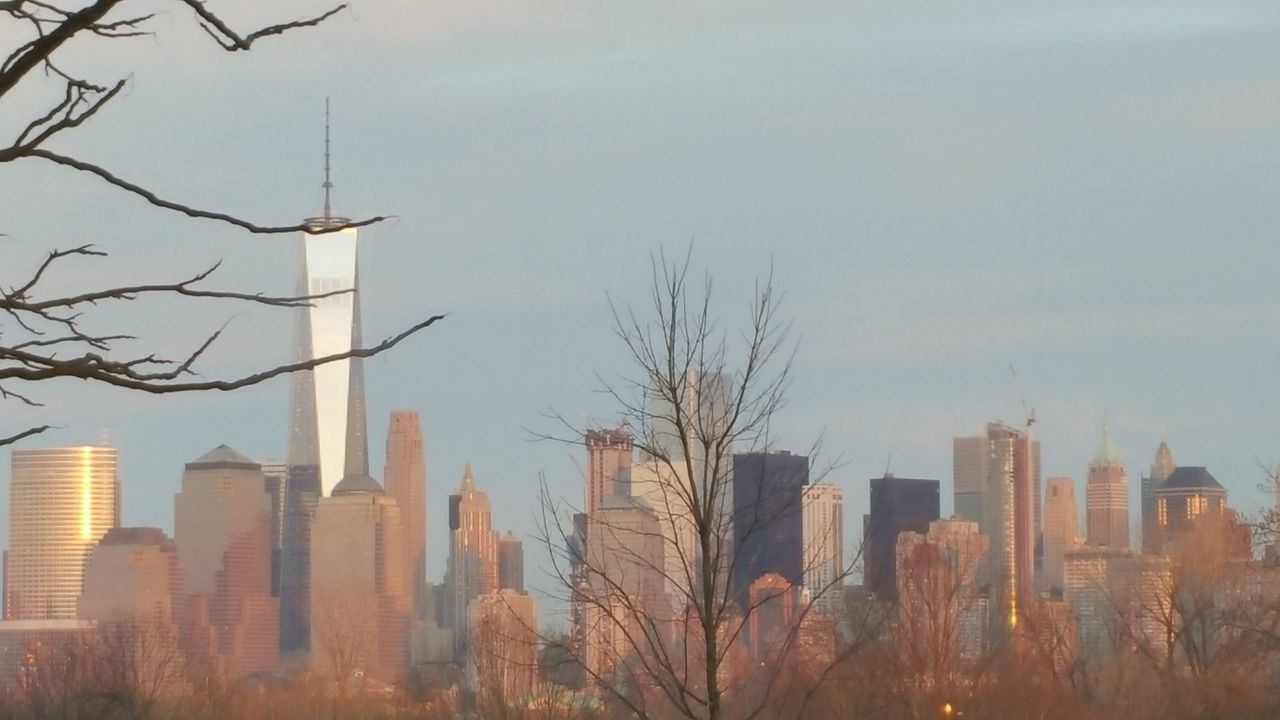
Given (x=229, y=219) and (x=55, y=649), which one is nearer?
(x=229, y=219)

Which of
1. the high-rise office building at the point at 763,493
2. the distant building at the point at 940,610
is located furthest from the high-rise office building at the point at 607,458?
the distant building at the point at 940,610

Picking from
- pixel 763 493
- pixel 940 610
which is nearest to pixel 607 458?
pixel 763 493

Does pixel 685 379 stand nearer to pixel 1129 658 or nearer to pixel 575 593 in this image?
pixel 575 593

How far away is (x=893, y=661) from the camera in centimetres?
5566

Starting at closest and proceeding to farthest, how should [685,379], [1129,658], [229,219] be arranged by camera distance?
1. [229,219]
2. [685,379]
3. [1129,658]

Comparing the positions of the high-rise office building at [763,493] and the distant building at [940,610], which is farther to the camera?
the distant building at [940,610]

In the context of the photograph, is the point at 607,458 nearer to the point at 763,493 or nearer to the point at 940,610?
the point at 763,493

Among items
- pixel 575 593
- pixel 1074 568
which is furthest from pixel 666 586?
pixel 1074 568

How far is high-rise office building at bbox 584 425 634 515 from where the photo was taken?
16.8 meters

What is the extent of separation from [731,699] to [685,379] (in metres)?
35.0

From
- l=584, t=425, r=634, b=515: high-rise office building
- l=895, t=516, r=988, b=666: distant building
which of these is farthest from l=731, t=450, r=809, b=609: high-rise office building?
l=895, t=516, r=988, b=666: distant building

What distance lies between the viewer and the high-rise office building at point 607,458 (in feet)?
55.3

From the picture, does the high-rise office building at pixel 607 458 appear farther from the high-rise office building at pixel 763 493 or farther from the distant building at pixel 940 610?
the distant building at pixel 940 610

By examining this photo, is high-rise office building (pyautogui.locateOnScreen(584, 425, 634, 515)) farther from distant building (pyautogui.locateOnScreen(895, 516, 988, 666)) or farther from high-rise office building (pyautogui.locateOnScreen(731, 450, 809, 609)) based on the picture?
distant building (pyautogui.locateOnScreen(895, 516, 988, 666))
